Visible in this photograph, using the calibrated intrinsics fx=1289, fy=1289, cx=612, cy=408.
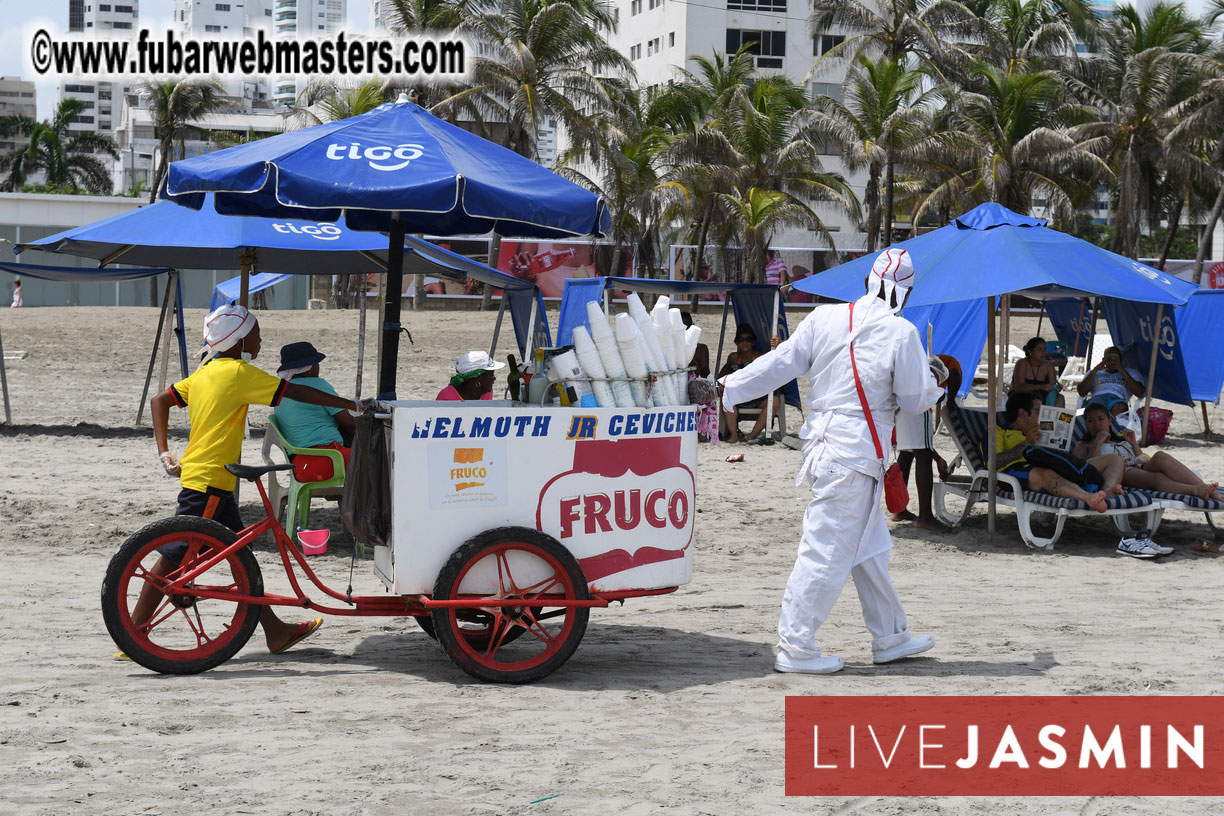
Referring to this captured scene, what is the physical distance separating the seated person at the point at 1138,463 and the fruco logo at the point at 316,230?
614cm

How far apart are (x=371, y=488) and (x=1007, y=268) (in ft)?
16.3

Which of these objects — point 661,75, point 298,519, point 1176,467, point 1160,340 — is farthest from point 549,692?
point 661,75

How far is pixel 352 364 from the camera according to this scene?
21.2m

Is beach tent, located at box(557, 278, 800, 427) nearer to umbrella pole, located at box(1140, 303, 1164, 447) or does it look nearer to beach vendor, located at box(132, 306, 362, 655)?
umbrella pole, located at box(1140, 303, 1164, 447)

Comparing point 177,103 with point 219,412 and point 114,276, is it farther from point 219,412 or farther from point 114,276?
point 219,412

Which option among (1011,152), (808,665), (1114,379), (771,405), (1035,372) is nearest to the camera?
(808,665)

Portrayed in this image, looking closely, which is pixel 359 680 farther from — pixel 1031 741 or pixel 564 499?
pixel 1031 741

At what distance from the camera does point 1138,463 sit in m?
9.23

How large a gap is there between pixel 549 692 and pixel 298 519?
331 centimetres

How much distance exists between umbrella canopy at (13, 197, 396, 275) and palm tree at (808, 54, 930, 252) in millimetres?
28166

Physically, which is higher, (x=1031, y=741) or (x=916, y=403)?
(x=916, y=403)

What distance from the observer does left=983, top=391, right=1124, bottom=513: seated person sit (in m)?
8.70

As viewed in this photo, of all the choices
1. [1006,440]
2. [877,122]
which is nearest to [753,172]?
[877,122]

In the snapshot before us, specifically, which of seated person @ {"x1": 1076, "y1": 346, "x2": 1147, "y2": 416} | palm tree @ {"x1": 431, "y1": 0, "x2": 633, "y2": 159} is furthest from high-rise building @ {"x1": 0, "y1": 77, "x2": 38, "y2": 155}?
seated person @ {"x1": 1076, "y1": 346, "x2": 1147, "y2": 416}
